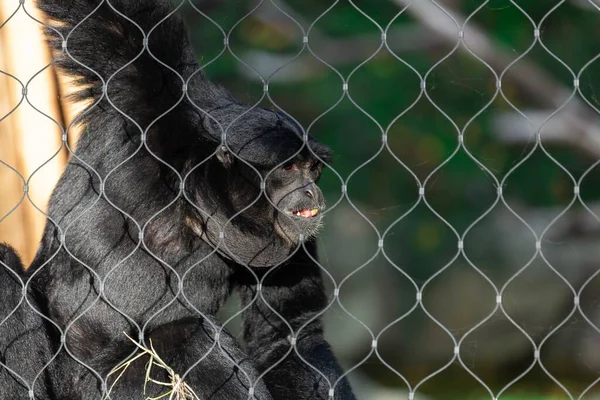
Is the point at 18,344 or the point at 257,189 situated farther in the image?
the point at 257,189

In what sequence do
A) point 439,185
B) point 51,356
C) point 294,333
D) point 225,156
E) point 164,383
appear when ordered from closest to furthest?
1. point 164,383
2. point 51,356
3. point 225,156
4. point 294,333
5. point 439,185

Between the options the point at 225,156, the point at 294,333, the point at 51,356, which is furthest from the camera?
the point at 294,333

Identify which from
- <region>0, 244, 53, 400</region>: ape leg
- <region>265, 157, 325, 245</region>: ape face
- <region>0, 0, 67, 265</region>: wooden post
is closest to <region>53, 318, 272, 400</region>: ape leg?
<region>0, 244, 53, 400</region>: ape leg

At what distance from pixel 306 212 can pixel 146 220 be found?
69cm

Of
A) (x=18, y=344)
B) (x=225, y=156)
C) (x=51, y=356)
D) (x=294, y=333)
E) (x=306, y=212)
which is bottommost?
(x=294, y=333)

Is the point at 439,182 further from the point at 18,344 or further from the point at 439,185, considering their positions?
the point at 18,344

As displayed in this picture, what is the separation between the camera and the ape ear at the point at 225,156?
12.3 feet

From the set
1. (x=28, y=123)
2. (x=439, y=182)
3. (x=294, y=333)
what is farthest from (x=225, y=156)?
(x=439, y=182)

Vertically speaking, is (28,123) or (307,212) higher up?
(307,212)

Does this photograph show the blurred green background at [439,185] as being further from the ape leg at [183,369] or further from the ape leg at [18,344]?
the ape leg at [18,344]

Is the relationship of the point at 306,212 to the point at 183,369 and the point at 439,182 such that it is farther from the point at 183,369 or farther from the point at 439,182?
the point at 439,182

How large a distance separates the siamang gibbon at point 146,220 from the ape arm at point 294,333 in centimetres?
22

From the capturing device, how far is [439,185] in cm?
682

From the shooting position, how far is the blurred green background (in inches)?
248
